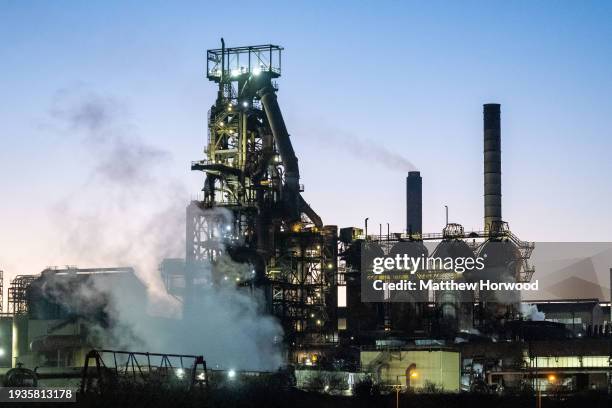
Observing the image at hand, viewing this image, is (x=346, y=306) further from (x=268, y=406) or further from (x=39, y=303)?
(x=268, y=406)

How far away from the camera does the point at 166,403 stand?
48.7 m

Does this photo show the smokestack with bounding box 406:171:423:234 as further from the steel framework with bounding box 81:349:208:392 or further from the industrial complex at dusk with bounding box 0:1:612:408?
the steel framework with bounding box 81:349:208:392

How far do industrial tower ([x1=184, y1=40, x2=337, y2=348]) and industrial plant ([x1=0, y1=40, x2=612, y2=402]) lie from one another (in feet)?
0.36

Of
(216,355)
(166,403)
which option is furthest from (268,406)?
(216,355)

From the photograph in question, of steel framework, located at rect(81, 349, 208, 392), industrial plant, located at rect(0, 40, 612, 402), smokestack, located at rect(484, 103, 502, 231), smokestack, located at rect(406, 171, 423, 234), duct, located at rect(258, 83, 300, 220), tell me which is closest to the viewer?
steel framework, located at rect(81, 349, 208, 392)

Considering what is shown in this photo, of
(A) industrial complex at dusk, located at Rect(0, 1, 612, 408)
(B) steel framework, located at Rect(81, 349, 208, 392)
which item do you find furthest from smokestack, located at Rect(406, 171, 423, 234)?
(B) steel framework, located at Rect(81, 349, 208, 392)

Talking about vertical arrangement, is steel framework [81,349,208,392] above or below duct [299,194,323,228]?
below

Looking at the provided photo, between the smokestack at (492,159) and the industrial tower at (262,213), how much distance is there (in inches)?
566

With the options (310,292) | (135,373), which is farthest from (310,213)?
(135,373)

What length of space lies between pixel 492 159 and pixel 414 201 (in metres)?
11.6

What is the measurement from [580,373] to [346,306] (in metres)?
21.5

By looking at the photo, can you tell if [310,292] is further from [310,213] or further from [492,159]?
[492,159]

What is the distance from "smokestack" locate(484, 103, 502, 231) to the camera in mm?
92438

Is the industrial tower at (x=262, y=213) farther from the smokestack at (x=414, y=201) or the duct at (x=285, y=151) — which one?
the smokestack at (x=414, y=201)
